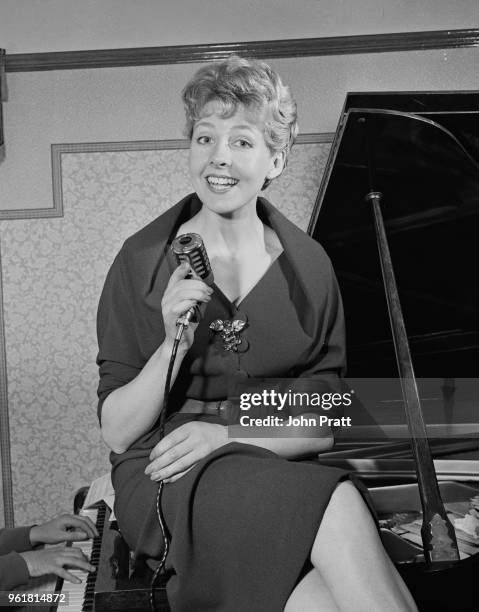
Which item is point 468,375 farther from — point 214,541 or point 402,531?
point 214,541

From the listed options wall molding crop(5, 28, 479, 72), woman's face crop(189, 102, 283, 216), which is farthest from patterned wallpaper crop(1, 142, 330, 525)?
woman's face crop(189, 102, 283, 216)

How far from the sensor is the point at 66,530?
1.68 metres

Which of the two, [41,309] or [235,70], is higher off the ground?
[235,70]

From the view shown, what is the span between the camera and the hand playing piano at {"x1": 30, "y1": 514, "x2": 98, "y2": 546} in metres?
1.66

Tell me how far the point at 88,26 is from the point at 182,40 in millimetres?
366

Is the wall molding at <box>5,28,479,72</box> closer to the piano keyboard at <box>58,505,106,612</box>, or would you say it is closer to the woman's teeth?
the woman's teeth

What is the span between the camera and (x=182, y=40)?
298cm

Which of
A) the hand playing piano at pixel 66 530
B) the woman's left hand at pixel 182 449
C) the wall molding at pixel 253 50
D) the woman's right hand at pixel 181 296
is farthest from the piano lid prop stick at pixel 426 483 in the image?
the wall molding at pixel 253 50

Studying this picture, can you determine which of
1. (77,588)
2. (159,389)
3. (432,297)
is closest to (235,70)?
(159,389)

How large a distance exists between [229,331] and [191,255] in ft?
0.90

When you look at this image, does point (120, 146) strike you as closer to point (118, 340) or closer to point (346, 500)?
point (118, 340)

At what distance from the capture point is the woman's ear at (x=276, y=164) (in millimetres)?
1490

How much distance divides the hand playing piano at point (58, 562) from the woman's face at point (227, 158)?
0.71m

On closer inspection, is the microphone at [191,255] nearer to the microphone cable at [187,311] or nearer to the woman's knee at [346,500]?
the microphone cable at [187,311]
